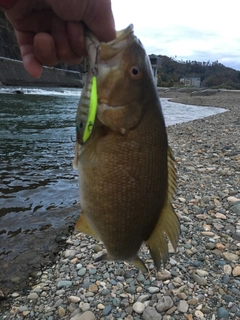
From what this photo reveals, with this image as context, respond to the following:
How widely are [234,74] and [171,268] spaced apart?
387 ft

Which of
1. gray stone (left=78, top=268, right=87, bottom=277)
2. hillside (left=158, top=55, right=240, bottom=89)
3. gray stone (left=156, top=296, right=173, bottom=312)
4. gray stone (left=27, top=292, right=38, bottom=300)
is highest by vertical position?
gray stone (left=156, top=296, right=173, bottom=312)

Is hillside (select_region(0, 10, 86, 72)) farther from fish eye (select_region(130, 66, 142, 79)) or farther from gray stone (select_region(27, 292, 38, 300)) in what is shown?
fish eye (select_region(130, 66, 142, 79))

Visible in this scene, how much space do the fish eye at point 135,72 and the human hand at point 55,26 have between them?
1.46ft

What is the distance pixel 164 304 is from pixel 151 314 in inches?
7.4

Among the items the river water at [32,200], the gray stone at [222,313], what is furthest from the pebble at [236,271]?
the river water at [32,200]

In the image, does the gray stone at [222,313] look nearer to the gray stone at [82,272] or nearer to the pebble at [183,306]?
the pebble at [183,306]

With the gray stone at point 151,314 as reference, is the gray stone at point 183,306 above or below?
above

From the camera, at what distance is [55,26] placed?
2217 mm

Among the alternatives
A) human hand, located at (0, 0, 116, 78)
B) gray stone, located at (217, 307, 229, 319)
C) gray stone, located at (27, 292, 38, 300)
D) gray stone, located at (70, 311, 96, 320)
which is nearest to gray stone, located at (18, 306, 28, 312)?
gray stone, located at (27, 292, 38, 300)

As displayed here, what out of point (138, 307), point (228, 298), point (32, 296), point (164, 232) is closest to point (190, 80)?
point (228, 298)

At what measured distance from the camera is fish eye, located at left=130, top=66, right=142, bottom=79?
5.46ft

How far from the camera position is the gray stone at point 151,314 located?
3117mm

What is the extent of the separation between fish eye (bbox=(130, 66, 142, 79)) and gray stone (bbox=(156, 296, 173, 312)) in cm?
250

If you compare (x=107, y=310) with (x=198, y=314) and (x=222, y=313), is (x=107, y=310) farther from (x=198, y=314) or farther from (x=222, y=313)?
(x=222, y=313)
